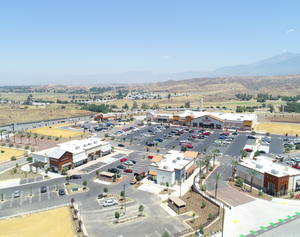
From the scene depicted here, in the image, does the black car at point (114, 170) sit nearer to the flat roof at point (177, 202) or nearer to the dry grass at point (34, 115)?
the flat roof at point (177, 202)

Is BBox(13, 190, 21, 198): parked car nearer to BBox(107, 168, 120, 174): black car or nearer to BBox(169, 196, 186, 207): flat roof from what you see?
BBox(107, 168, 120, 174): black car

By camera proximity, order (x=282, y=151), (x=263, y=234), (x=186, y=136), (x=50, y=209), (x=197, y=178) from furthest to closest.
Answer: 1. (x=186, y=136)
2. (x=282, y=151)
3. (x=197, y=178)
4. (x=50, y=209)
5. (x=263, y=234)

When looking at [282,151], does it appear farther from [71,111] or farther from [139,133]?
[71,111]

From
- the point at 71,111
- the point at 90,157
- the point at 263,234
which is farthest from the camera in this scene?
the point at 71,111

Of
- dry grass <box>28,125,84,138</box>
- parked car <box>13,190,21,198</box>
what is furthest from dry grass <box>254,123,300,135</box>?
parked car <box>13,190,21,198</box>

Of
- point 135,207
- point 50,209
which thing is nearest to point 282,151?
point 135,207

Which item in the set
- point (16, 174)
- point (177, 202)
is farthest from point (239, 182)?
point (16, 174)
